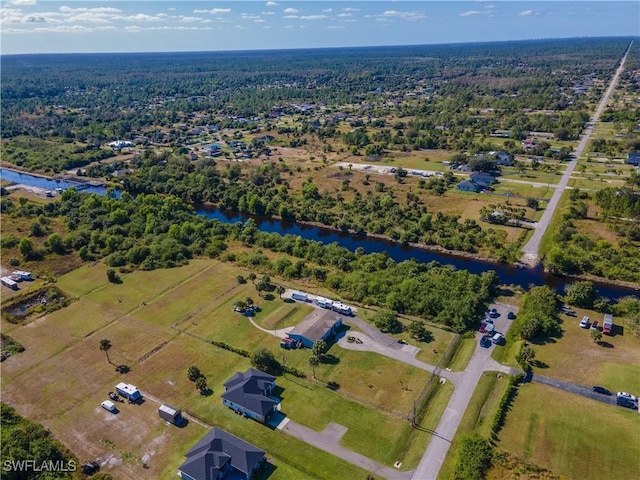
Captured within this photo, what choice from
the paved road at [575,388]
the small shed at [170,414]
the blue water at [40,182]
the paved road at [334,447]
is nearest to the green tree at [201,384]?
the small shed at [170,414]

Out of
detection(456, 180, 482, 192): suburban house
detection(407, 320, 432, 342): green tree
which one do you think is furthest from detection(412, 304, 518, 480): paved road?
detection(456, 180, 482, 192): suburban house

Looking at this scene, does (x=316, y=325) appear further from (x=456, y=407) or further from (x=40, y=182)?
(x=40, y=182)

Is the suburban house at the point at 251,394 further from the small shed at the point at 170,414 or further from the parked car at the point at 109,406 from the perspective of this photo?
the parked car at the point at 109,406

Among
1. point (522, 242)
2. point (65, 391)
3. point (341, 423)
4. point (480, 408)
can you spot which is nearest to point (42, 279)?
point (65, 391)

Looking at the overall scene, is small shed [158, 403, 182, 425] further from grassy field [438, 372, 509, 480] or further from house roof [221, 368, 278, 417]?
grassy field [438, 372, 509, 480]

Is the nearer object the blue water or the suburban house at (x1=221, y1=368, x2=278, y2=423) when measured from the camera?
the suburban house at (x1=221, y1=368, x2=278, y2=423)

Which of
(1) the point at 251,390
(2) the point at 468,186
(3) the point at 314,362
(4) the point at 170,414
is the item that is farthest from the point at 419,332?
(2) the point at 468,186

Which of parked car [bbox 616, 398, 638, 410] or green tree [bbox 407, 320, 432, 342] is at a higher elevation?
green tree [bbox 407, 320, 432, 342]
